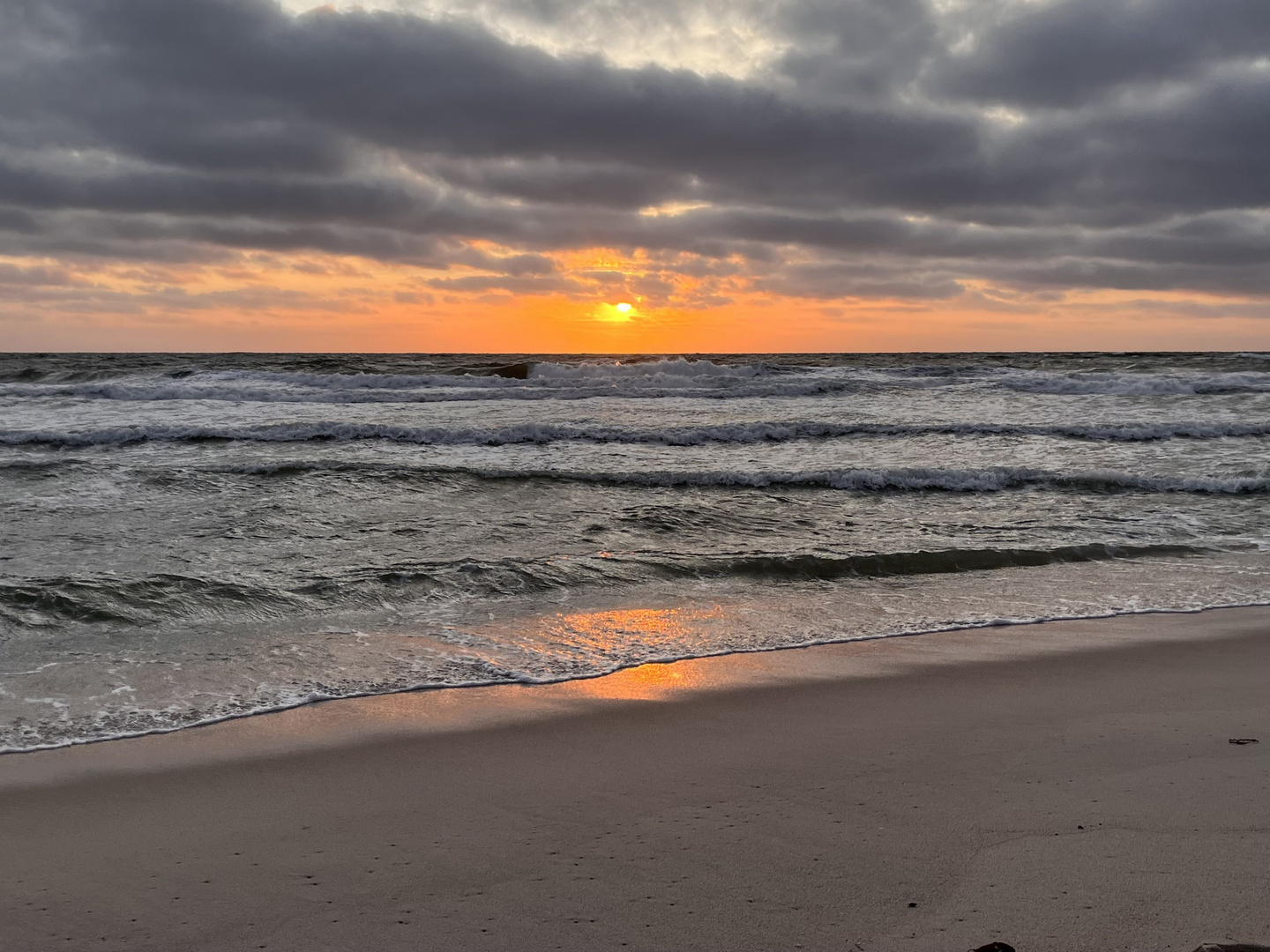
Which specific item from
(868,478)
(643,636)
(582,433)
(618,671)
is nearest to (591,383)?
(582,433)

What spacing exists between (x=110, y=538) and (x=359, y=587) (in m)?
2.83

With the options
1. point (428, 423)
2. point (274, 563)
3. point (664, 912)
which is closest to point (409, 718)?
point (664, 912)

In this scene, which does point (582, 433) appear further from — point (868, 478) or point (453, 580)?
point (453, 580)

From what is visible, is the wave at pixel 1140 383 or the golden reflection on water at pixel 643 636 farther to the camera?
the wave at pixel 1140 383

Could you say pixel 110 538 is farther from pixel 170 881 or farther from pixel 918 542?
pixel 918 542

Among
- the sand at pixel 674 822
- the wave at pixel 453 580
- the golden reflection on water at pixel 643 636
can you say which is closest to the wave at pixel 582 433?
the wave at pixel 453 580

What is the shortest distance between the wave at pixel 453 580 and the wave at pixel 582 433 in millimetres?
8749

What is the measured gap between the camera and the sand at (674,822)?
2.40m

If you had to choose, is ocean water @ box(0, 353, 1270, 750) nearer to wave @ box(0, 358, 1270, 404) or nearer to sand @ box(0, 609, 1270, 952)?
sand @ box(0, 609, 1270, 952)

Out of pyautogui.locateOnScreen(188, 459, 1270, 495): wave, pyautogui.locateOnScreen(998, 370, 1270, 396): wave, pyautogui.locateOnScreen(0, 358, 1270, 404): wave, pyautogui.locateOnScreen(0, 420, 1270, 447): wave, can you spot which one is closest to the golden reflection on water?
pyautogui.locateOnScreen(188, 459, 1270, 495): wave

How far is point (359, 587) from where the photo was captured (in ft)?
20.8

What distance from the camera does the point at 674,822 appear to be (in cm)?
300

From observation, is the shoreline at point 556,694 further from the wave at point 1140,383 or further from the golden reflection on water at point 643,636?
the wave at point 1140,383

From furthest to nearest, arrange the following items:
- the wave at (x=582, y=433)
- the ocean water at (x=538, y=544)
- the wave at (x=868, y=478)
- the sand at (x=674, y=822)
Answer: the wave at (x=582, y=433), the wave at (x=868, y=478), the ocean water at (x=538, y=544), the sand at (x=674, y=822)
